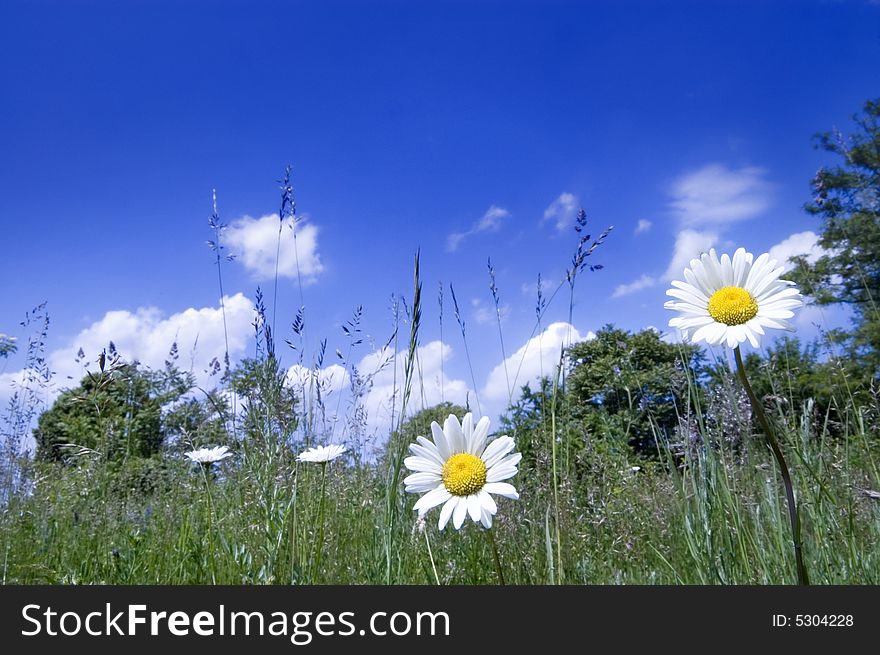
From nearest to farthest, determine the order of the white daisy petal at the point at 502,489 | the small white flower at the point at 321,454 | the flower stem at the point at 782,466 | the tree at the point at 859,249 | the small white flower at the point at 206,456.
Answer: the flower stem at the point at 782,466 < the white daisy petal at the point at 502,489 < the small white flower at the point at 321,454 < the small white flower at the point at 206,456 < the tree at the point at 859,249

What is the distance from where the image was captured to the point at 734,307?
141 cm

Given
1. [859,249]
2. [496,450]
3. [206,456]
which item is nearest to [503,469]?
[496,450]

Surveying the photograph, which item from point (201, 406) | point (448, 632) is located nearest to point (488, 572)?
point (448, 632)

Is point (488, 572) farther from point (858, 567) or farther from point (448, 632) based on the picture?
point (858, 567)

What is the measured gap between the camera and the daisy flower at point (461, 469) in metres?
1.43

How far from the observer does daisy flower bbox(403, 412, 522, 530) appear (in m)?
1.43

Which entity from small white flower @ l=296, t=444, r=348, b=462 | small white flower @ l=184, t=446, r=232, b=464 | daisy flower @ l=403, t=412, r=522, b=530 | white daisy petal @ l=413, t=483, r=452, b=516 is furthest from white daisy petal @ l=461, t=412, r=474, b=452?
small white flower @ l=184, t=446, r=232, b=464

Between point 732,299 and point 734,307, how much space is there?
21 millimetres

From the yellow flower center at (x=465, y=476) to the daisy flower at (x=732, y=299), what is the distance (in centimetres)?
53

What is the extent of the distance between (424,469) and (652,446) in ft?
28.9

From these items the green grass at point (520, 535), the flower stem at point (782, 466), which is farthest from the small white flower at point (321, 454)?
the flower stem at point (782, 466)

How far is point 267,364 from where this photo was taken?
202cm

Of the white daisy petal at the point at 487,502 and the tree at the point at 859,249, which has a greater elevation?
the tree at the point at 859,249

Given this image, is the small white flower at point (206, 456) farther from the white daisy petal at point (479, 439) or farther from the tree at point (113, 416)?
the white daisy petal at point (479, 439)
